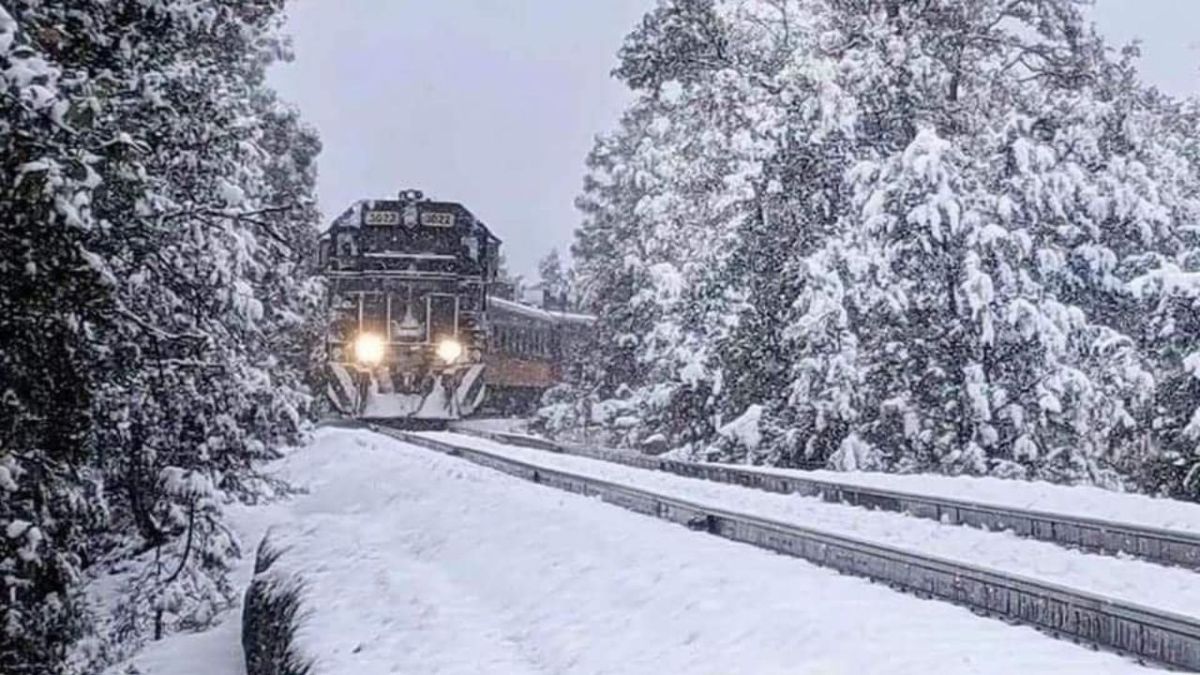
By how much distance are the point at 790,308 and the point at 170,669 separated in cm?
1336

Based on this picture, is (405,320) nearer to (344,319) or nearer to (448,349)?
(448,349)

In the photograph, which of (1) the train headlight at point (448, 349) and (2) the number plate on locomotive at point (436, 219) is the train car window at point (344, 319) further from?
(2) the number plate on locomotive at point (436, 219)

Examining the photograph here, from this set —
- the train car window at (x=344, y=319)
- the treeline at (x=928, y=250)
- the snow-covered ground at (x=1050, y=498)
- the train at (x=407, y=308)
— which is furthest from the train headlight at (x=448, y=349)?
the snow-covered ground at (x=1050, y=498)

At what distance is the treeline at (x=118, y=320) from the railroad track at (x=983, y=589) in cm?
472

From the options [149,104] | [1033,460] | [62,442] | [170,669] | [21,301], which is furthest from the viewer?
[1033,460]

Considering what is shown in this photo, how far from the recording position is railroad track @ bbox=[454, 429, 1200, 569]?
33.3 feet

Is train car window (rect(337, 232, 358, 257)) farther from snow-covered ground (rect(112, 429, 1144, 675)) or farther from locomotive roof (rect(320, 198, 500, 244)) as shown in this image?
snow-covered ground (rect(112, 429, 1144, 675))

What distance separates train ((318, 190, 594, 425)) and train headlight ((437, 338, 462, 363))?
23mm

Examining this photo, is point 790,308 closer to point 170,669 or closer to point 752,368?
point 752,368

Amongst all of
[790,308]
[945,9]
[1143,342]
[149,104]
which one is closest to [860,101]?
[945,9]

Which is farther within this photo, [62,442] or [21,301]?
[62,442]

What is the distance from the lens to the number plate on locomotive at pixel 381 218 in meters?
29.1

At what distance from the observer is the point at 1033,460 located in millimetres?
19797

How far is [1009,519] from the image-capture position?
39.3ft
